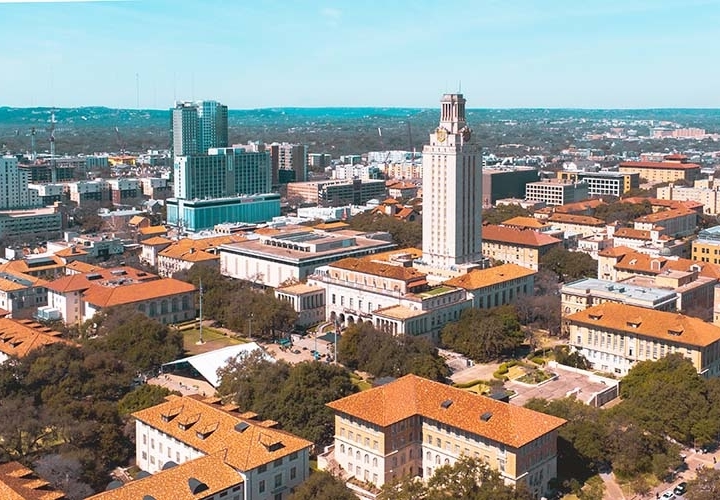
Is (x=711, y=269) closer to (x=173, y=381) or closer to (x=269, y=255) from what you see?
(x=269, y=255)

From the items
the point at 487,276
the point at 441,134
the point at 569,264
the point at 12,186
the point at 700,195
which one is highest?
the point at 441,134

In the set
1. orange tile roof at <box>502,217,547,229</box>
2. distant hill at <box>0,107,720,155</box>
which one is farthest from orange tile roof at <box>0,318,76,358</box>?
distant hill at <box>0,107,720,155</box>

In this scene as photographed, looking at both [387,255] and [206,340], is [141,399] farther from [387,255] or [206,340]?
[387,255]

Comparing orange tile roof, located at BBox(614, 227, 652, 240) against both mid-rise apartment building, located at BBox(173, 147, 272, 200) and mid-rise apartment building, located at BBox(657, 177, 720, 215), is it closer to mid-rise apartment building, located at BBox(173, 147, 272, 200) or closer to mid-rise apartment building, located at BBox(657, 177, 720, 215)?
mid-rise apartment building, located at BBox(657, 177, 720, 215)

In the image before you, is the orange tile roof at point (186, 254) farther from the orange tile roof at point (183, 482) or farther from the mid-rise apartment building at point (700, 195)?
the mid-rise apartment building at point (700, 195)

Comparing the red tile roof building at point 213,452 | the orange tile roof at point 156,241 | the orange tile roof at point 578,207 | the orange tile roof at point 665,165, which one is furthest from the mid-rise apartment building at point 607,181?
the red tile roof building at point 213,452

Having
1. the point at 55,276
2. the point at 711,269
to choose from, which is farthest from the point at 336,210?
the point at 711,269

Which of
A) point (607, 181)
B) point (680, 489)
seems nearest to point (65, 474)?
point (680, 489)
